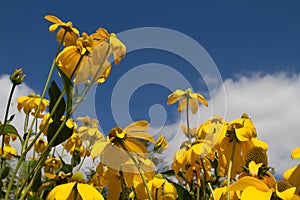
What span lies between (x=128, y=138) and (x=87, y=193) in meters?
0.26

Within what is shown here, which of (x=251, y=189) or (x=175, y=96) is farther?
(x=175, y=96)

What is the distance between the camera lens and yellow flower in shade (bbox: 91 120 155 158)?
141cm

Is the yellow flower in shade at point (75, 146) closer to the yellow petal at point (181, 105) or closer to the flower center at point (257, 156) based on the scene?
the yellow petal at point (181, 105)

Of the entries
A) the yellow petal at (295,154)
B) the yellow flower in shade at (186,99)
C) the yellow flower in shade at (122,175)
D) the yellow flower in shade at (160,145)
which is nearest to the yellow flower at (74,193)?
the yellow flower in shade at (122,175)

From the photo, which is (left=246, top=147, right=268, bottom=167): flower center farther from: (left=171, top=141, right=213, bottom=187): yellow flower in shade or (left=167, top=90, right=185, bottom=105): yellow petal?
(left=167, top=90, right=185, bottom=105): yellow petal

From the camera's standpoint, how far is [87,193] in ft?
4.48

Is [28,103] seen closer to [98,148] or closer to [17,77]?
[17,77]

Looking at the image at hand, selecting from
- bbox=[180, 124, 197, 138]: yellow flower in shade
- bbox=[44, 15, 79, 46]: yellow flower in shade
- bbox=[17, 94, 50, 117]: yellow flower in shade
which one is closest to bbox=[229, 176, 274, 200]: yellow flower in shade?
bbox=[44, 15, 79, 46]: yellow flower in shade

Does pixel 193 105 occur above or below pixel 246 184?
above

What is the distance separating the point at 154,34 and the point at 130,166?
68 centimetres

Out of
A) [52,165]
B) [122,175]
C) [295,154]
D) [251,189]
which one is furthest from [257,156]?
[52,165]

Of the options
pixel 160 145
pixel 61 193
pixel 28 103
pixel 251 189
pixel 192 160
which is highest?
pixel 28 103

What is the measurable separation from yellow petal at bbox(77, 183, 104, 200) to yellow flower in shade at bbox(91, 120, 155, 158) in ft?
0.40

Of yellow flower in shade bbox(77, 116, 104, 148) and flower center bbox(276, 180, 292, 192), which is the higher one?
yellow flower in shade bbox(77, 116, 104, 148)
